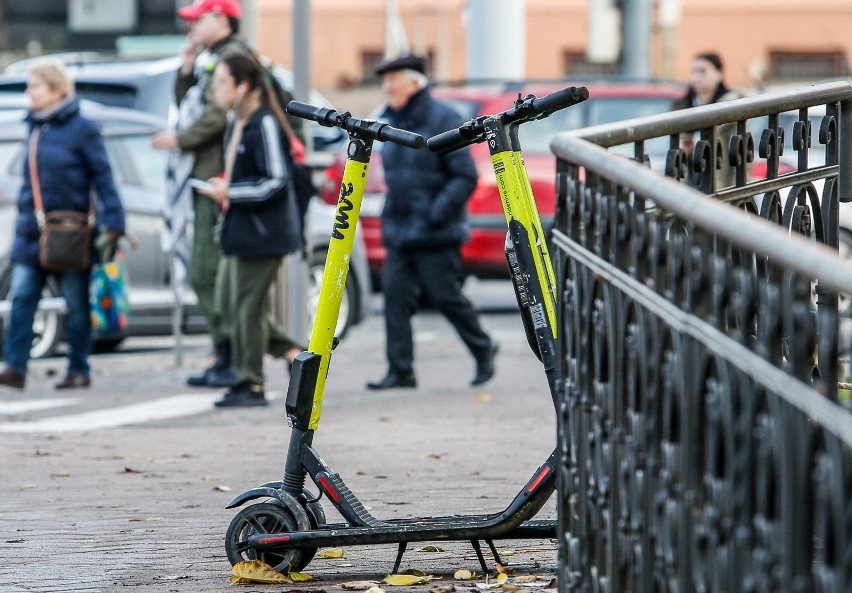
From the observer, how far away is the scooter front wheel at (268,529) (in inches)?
188

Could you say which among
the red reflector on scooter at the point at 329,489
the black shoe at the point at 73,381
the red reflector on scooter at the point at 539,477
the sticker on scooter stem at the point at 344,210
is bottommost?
the black shoe at the point at 73,381

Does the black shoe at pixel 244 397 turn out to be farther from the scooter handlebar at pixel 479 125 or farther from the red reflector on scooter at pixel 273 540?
the scooter handlebar at pixel 479 125

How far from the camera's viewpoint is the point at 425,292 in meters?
9.72

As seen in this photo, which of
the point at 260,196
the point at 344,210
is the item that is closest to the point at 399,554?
the point at 344,210

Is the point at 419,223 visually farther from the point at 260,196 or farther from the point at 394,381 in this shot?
the point at 260,196

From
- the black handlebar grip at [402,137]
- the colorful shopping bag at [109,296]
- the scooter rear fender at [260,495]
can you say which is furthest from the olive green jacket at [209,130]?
the scooter rear fender at [260,495]

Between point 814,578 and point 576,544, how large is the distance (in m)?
1.27

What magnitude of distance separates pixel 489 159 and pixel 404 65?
181 inches

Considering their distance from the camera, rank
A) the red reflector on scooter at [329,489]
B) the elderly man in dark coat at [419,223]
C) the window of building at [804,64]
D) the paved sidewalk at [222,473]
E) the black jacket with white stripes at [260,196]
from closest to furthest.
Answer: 1. the red reflector on scooter at [329,489]
2. the paved sidewalk at [222,473]
3. the black jacket with white stripes at [260,196]
4. the elderly man in dark coat at [419,223]
5. the window of building at [804,64]

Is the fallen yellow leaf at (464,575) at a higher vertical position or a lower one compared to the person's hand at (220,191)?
lower

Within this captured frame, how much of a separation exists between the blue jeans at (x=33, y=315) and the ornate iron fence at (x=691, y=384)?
6.20m

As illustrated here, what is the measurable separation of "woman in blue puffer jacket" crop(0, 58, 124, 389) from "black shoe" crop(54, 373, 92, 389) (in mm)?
24

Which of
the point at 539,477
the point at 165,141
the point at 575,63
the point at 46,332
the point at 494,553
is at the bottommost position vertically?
the point at 46,332

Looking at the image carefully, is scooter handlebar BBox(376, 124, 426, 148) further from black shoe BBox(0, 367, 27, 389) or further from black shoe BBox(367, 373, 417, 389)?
black shoe BBox(0, 367, 27, 389)
